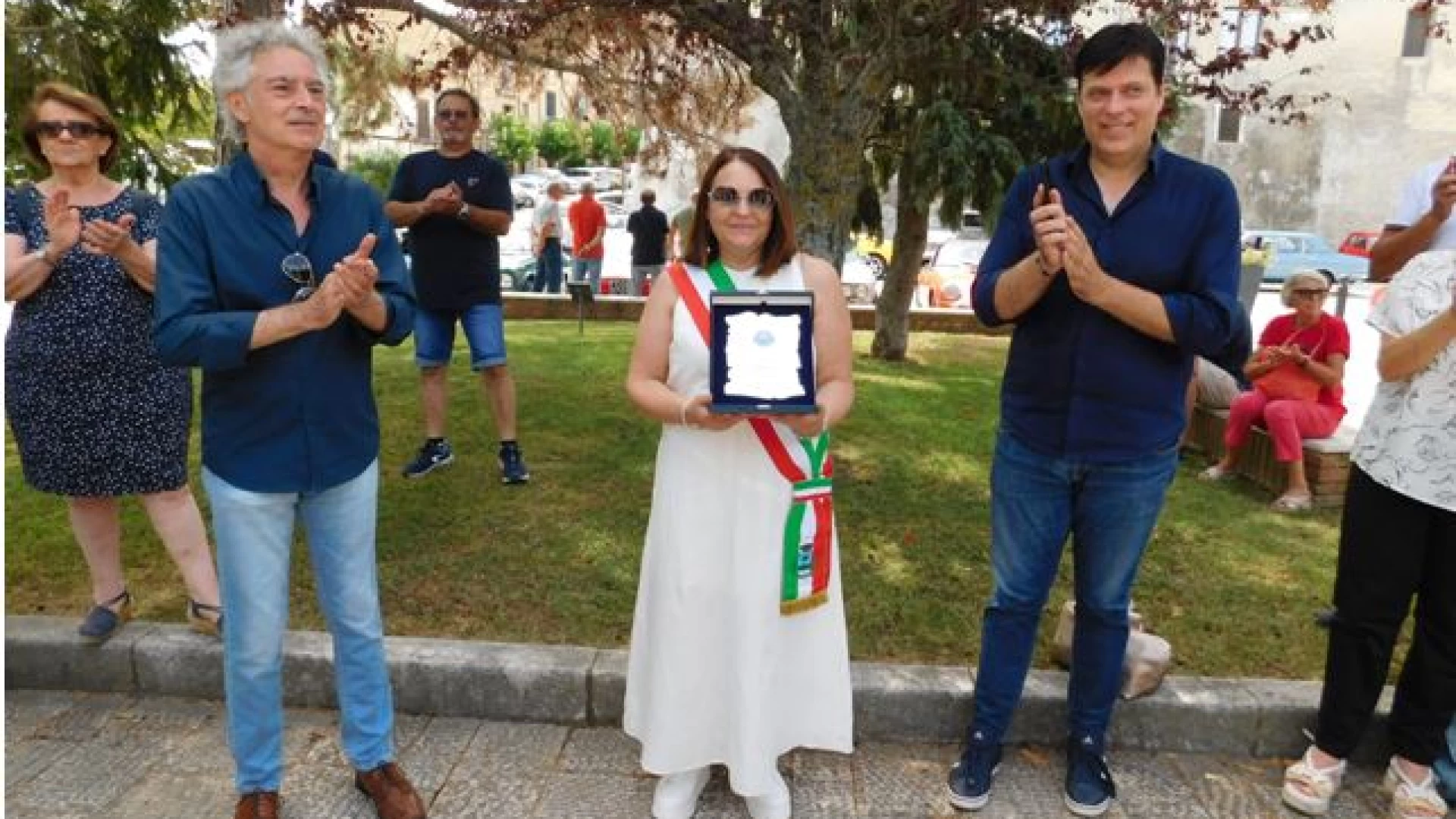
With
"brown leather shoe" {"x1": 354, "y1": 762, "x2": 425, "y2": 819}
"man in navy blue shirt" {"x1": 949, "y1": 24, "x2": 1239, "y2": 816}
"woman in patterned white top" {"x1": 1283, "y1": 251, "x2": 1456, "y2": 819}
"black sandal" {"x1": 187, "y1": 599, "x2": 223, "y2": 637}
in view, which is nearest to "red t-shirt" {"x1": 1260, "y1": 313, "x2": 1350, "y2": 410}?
"woman in patterned white top" {"x1": 1283, "y1": 251, "x2": 1456, "y2": 819}

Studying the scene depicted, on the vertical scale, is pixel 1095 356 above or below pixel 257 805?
above

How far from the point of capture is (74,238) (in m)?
3.30

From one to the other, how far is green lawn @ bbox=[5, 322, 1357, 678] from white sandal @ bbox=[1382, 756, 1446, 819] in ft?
2.14

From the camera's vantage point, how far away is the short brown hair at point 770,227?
2805 millimetres

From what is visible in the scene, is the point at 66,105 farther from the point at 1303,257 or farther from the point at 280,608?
the point at 1303,257

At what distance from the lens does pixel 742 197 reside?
2760 millimetres

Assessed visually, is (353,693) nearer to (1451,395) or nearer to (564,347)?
(1451,395)

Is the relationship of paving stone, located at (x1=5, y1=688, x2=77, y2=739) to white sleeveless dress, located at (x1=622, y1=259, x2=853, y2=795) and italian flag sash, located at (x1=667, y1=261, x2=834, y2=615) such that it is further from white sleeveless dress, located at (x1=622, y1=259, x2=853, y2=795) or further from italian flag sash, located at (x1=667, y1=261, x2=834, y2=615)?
italian flag sash, located at (x1=667, y1=261, x2=834, y2=615)

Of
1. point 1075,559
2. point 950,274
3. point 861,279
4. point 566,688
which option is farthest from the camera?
point 950,274

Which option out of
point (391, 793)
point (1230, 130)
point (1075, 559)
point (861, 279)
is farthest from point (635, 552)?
point (1230, 130)

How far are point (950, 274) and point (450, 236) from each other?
15106 mm

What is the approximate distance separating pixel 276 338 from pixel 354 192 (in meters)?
0.49

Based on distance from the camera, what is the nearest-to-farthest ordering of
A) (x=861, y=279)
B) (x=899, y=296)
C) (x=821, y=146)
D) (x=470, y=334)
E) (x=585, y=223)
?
(x=821, y=146)
(x=470, y=334)
(x=899, y=296)
(x=585, y=223)
(x=861, y=279)

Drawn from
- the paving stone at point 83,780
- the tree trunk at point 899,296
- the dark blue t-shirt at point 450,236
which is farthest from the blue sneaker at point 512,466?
the tree trunk at point 899,296
